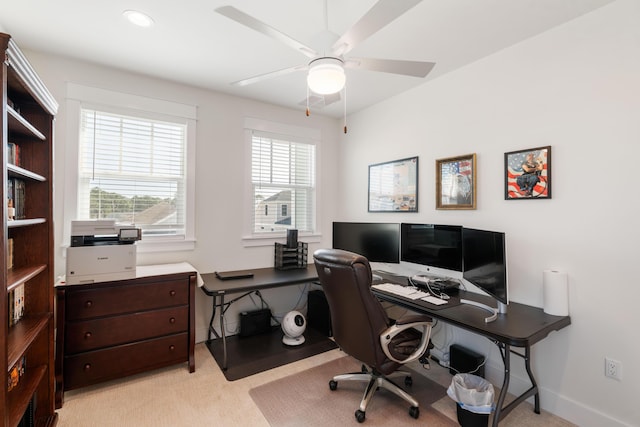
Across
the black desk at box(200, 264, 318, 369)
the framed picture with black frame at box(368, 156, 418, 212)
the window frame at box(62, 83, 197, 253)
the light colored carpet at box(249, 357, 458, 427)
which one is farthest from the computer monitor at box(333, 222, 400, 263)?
the window frame at box(62, 83, 197, 253)

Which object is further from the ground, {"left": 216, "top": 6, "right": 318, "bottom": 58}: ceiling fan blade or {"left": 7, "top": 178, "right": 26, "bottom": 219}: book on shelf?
{"left": 216, "top": 6, "right": 318, "bottom": 58}: ceiling fan blade

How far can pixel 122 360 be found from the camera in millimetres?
2324

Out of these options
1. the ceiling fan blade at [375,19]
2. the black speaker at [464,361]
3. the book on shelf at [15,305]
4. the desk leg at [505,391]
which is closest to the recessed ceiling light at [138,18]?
the ceiling fan blade at [375,19]

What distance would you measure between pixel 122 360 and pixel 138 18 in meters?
2.45

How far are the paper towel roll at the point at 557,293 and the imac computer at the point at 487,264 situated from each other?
0.99 feet

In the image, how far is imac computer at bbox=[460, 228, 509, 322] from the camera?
74.4 inches

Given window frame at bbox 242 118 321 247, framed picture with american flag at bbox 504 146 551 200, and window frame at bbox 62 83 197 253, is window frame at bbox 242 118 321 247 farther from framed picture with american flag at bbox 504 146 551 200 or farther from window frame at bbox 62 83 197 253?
framed picture with american flag at bbox 504 146 551 200

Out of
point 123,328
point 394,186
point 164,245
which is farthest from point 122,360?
point 394,186

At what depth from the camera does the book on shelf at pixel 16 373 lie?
1.57m

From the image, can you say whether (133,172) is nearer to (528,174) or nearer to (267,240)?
(267,240)

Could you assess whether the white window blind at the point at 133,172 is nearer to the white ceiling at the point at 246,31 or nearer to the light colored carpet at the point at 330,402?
the white ceiling at the point at 246,31

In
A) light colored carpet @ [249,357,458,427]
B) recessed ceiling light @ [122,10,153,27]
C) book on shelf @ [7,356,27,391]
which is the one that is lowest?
light colored carpet @ [249,357,458,427]

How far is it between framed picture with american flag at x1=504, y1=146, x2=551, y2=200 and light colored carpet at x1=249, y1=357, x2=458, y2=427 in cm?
162

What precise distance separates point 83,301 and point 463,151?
10.6 ft
